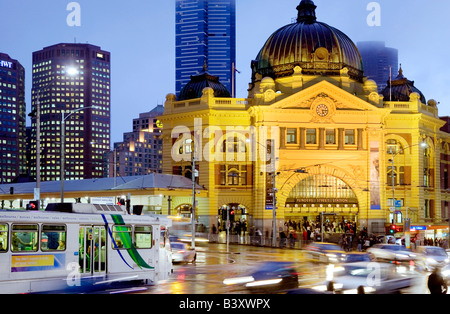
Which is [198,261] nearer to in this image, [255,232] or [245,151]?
[255,232]

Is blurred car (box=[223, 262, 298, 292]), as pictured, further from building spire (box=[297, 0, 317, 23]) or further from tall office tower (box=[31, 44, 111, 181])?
building spire (box=[297, 0, 317, 23])

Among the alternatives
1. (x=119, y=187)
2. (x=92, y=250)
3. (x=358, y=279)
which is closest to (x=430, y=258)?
(x=358, y=279)

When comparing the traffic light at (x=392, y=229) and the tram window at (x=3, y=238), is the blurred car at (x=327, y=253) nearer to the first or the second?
the traffic light at (x=392, y=229)

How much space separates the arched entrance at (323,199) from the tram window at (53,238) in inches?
2086

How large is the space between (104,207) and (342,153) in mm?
52476

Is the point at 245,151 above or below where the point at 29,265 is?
above

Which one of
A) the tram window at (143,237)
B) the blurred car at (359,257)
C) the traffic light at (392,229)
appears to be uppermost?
the tram window at (143,237)

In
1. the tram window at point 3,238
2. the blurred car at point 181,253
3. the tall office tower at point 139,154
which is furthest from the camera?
the tall office tower at point 139,154

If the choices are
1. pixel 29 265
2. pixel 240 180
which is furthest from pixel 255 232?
pixel 29 265

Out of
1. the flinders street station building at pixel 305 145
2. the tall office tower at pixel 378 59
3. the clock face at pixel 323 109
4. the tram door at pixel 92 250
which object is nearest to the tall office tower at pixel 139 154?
the tall office tower at pixel 378 59

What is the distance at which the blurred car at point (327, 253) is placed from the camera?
120 feet

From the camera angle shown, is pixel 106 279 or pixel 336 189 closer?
pixel 106 279

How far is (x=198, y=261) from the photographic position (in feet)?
134

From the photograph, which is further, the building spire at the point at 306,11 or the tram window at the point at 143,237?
the building spire at the point at 306,11
